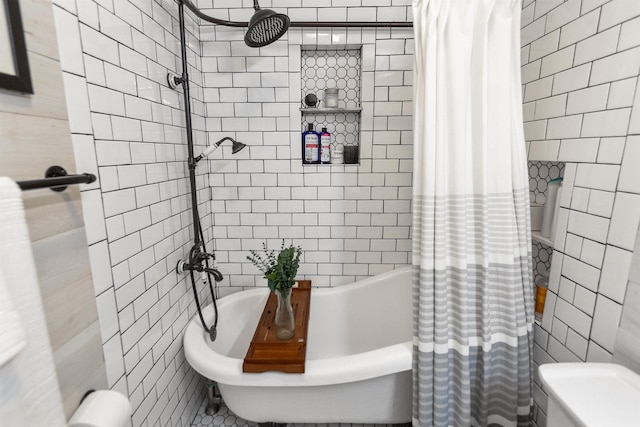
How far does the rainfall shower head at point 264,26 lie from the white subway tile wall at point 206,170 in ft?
1.37

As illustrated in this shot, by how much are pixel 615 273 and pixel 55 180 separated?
5.43 feet

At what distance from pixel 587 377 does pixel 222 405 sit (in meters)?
1.80

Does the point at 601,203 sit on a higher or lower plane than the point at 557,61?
lower

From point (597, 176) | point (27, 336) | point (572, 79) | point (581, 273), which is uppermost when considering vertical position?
A: point (572, 79)

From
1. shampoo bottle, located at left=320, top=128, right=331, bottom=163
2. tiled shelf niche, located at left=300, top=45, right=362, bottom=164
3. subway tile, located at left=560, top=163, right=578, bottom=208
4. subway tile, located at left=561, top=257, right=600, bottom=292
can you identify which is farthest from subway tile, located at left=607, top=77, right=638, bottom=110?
shampoo bottle, located at left=320, top=128, right=331, bottom=163

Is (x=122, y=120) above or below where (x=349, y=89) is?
below

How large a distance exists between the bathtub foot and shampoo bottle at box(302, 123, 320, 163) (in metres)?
1.48

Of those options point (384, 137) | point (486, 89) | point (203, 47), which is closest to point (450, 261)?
point (486, 89)

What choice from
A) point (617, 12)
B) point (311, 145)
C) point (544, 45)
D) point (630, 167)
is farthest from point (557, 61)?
point (311, 145)

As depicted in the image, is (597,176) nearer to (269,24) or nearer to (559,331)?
(559,331)

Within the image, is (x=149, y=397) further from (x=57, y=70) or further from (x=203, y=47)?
(x=203, y=47)

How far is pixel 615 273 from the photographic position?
3.22 feet

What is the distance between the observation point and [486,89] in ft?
3.65

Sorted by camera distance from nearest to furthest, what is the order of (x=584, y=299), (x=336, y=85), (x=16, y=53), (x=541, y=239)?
(x=16, y=53) → (x=584, y=299) → (x=541, y=239) → (x=336, y=85)
